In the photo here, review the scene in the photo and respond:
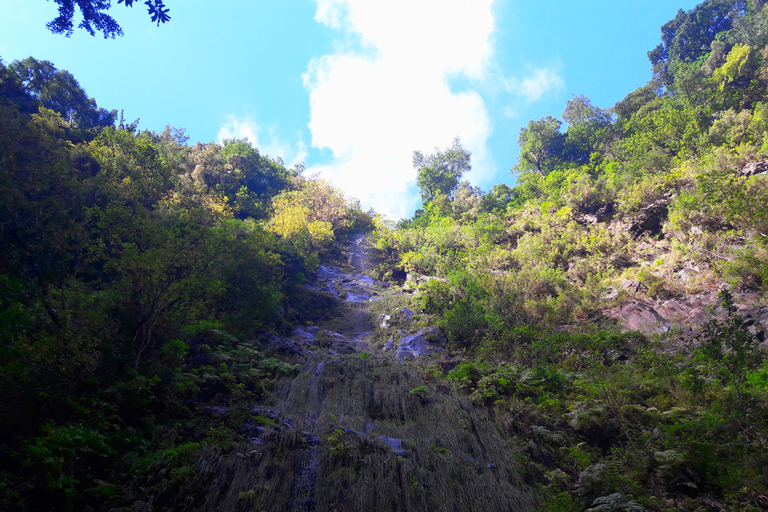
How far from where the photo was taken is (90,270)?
10648mm

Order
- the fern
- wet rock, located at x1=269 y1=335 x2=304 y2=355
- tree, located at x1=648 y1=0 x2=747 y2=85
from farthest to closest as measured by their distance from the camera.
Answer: tree, located at x1=648 y1=0 x2=747 y2=85 < wet rock, located at x1=269 y1=335 x2=304 y2=355 < the fern

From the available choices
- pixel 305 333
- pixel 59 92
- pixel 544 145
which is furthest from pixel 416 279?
pixel 59 92

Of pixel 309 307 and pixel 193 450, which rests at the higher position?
pixel 309 307

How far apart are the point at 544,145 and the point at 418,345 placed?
3242 centimetres

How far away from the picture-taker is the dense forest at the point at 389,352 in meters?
5.16

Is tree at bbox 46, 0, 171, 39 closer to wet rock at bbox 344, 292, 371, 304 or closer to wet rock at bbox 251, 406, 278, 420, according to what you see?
wet rock at bbox 251, 406, 278, 420

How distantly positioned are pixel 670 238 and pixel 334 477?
17.1 metres

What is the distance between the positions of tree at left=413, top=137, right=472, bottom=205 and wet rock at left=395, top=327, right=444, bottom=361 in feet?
114

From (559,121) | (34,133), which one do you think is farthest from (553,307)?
(559,121)

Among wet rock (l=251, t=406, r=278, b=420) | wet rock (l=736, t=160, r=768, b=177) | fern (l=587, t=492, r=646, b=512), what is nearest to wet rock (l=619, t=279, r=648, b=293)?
wet rock (l=736, t=160, r=768, b=177)

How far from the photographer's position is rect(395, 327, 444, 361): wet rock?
1431 cm

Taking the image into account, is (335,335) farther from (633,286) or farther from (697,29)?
(697,29)

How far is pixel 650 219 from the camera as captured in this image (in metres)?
17.3

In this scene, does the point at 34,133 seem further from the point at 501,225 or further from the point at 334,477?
the point at 501,225
